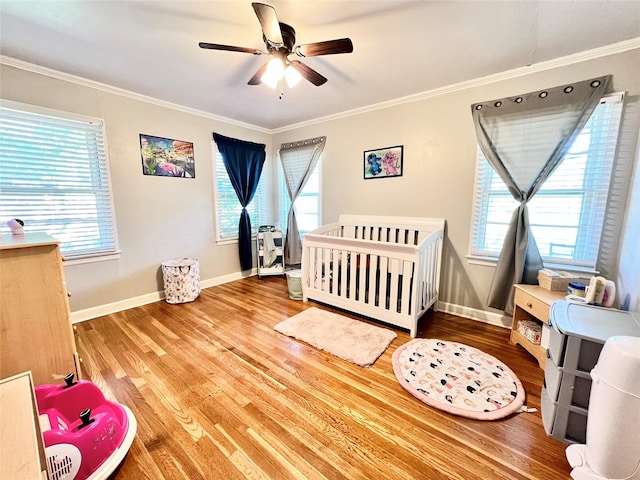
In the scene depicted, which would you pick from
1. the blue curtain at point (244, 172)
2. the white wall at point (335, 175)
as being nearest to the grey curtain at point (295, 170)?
the white wall at point (335, 175)

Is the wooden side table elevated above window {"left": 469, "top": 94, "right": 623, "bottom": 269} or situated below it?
below

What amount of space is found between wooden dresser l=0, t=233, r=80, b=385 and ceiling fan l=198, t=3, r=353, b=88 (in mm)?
1490

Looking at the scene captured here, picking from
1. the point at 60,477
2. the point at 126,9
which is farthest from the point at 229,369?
the point at 126,9

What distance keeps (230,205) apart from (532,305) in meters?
3.57

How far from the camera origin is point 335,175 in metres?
3.45

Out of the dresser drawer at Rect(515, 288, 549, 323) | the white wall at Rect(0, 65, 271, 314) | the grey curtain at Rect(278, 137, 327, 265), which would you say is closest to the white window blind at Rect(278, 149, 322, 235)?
the grey curtain at Rect(278, 137, 327, 265)

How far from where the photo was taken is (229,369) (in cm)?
180

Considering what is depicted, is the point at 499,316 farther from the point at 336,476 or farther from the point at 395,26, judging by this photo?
the point at 395,26

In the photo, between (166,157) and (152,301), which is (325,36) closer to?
(166,157)

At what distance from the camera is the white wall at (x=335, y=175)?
2197mm

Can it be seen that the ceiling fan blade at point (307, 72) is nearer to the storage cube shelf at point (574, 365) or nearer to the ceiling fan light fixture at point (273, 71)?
the ceiling fan light fixture at point (273, 71)

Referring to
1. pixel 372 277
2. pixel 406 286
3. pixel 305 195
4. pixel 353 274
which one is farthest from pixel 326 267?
pixel 305 195

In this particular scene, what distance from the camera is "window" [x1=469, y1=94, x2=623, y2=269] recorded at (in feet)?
6.22

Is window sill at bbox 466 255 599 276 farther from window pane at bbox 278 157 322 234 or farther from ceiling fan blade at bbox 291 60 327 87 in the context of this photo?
ceiling fan blade at bbox 291 60 327 87
